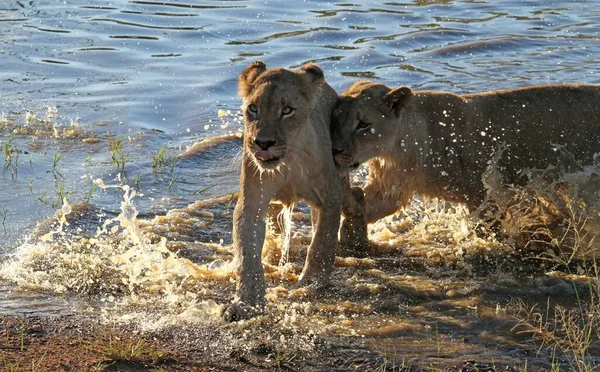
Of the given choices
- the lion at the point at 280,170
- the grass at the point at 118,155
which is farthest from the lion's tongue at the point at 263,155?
the grass at the point at 118,155

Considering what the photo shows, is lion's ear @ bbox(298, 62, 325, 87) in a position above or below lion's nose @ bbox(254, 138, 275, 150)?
above

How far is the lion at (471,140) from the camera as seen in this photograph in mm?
7262

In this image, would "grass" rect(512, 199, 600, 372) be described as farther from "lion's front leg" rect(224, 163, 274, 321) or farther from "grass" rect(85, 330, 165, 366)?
"grass" rect(85, 330, 165, 366)

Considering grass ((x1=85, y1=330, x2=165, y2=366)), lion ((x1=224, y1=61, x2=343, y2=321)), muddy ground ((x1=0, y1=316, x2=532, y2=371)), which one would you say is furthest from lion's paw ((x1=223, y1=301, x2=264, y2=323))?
grass ((x1=85, y1=330, x2=165, y2=366))

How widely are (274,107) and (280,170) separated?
15.2 inches

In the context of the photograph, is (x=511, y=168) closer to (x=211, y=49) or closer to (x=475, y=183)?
(x=475, y=183)

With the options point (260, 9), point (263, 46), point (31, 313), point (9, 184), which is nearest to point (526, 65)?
point (263, 46)

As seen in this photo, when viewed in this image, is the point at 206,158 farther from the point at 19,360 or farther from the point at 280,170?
the point at 19,360

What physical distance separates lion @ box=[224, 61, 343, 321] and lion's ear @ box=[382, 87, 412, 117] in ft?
1.81

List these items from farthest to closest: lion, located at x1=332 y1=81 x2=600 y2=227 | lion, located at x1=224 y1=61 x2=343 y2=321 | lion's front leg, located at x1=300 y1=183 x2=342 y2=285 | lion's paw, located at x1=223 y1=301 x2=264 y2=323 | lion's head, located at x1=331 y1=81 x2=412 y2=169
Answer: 1. lion, located at x1=332 y1=81 x2=600 y2=227
2. lion's head, located at x1=331 y1=81 x2=412 y2=169
3. lion's front leg, located at x1=300 y1=183 x2=342 y2=285
4. lion, located at x1=224 y1=61 x2=343 y2=321
5. lion's paw, located at x1=223 y1=301 x2=264 y2=323

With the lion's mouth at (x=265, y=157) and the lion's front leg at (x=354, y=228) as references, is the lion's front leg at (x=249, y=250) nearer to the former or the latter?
the lion's mouth at (x=265, y=157)

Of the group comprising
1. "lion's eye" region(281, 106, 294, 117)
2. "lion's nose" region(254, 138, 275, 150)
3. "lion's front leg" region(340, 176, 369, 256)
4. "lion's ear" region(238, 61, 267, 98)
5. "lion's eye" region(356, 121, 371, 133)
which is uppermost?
"lion's ear" region(238, 61, 267, 98)

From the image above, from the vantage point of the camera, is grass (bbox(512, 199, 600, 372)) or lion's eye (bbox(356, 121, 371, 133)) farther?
lion's eye (bbox(356, 121, 371, 133))

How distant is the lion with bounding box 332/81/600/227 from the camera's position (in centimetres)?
726
